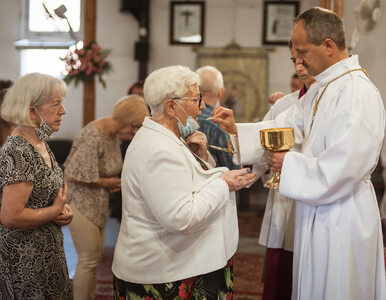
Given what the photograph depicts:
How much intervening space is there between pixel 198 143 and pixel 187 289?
77cm

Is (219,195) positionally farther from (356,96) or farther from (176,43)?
(176,43)

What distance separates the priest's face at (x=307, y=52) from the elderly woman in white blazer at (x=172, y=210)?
1.68 feet

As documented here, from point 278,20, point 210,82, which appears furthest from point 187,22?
point 210,82

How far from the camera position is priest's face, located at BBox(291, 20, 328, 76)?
2.30 metres

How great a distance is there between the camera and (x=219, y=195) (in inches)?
83.4

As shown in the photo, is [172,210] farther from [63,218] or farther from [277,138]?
[63,218]

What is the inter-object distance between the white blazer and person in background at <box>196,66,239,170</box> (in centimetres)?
90

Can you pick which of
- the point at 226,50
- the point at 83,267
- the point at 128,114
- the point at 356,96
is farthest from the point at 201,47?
the point at 356,96

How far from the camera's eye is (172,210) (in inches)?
77.9

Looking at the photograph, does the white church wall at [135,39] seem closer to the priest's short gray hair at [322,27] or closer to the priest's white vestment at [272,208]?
the priest's white vestment at [272,208]

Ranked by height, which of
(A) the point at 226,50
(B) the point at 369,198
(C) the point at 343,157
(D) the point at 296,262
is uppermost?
(A) the point at 226,50

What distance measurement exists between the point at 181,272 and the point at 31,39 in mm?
7894

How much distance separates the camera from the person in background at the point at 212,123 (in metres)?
3.16

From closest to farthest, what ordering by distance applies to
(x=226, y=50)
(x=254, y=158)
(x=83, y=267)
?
(x=254, y=158), (x=83, y=267), (x=226, y=50)
